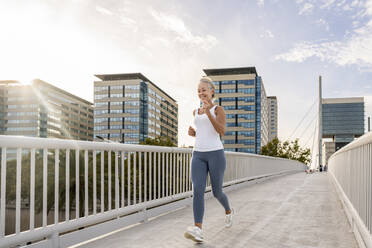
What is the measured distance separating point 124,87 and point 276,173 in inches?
4602

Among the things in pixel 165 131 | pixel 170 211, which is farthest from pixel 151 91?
→ pixel 170 211

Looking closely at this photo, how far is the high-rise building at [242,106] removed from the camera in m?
129

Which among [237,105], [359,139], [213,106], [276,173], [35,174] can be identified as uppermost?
[237,105]

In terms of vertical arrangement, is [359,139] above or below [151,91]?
below

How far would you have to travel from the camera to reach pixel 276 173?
19938 mm

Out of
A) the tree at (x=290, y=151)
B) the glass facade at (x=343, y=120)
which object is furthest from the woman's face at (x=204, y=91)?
the glass facade at (x=343, y=120)

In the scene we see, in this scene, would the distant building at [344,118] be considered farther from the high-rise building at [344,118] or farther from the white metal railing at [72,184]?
the white metal railing at [72,184]

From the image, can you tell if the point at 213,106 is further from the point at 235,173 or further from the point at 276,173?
the point at 276,173

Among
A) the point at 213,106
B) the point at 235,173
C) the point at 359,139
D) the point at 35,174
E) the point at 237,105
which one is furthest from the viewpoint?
the point at 237,105

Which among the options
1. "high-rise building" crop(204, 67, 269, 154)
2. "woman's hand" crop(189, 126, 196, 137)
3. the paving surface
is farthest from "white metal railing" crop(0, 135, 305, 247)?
"high-rise building" crop(204, 67, 269, 154)

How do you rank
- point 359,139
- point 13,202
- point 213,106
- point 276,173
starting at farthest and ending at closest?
point 276,173
point 213,106
point 359,139
point 13,202

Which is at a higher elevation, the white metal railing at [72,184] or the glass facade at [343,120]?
the glass facade at [343,120]

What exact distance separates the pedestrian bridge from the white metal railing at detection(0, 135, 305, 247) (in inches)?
0.4

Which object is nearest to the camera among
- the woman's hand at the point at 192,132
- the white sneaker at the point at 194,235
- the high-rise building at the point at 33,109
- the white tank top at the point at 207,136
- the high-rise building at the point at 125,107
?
the white sneaker at the point at 194,235
